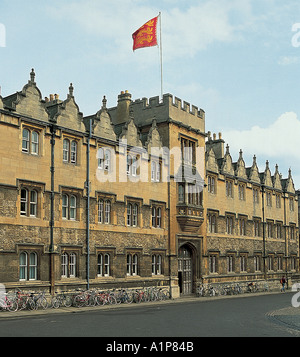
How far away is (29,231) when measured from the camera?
1097 inches

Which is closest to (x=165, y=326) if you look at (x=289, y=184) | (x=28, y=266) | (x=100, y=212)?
(x=28, y=266)

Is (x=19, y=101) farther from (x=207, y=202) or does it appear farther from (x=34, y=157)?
(x=207, y=202)

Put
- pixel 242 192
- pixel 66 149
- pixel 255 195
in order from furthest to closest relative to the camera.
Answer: pixel 255 195 < pixel 242 192 < pixel 66 149

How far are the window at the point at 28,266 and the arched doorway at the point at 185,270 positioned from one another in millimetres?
14418

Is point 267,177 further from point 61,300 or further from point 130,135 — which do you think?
point 61,300

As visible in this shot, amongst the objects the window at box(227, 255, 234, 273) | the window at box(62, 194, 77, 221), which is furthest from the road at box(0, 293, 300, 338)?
the window at box(227, 255, 234, 273)

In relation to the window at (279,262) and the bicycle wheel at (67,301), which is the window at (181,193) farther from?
the window at (279,262)

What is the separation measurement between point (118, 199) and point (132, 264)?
15.3 feet

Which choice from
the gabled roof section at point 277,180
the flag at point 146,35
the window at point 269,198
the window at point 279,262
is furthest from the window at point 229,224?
the flag at point 146,35

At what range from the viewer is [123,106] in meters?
40.2

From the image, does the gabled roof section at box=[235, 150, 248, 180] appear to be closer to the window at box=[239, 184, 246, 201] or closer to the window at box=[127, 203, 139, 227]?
the window at box=[239, 184, 246, 201]

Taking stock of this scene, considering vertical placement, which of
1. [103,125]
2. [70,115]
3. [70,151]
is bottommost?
[70,151]

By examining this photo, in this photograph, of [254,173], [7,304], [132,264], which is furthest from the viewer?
[254,173]

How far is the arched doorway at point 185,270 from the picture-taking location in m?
39.8
